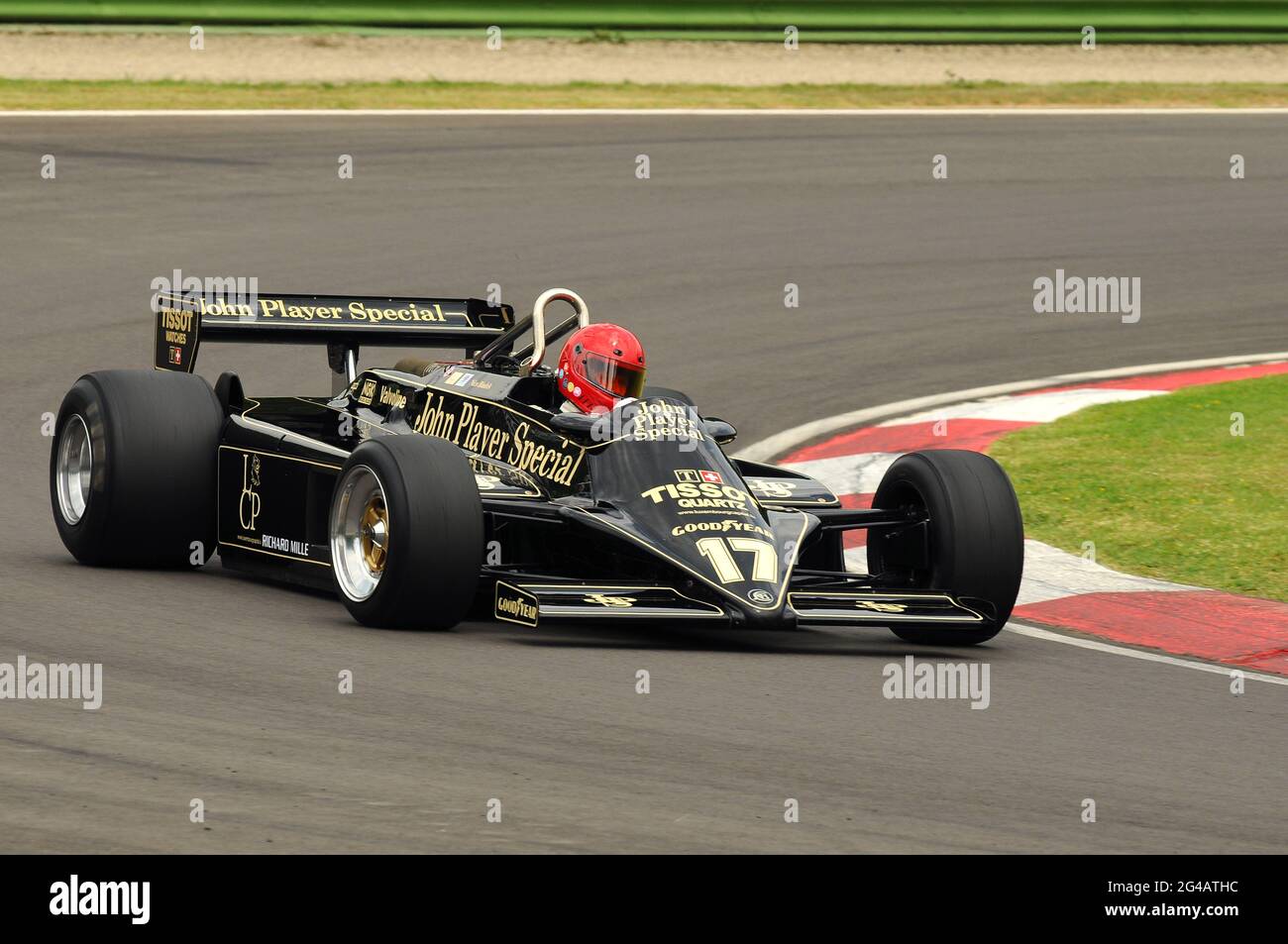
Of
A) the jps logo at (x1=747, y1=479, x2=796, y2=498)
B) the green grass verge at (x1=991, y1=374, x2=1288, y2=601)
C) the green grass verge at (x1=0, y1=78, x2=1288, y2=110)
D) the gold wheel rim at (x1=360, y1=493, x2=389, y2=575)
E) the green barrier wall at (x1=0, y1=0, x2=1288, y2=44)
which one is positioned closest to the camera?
the gold wheel rim at (x1=360, y1=493, x2=389, y2=575)

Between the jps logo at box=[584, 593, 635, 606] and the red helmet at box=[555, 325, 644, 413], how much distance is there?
1.35 metres

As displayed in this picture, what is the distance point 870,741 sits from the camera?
24.0 feet

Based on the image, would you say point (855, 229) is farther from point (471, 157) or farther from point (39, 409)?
point (39, 409)

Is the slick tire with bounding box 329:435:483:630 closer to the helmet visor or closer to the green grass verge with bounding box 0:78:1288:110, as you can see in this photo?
the helmet visor

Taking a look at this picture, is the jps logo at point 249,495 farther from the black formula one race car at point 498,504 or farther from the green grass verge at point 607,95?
the green grass verge at point 607,95

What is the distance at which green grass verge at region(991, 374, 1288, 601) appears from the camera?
1098 centimetres

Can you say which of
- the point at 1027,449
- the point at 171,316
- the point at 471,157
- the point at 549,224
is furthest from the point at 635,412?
the point at 471,157

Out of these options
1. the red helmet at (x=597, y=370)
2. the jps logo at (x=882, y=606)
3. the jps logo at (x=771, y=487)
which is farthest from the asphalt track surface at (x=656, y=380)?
the red helmet at (x=597, y=370)

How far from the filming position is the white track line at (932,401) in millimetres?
13656

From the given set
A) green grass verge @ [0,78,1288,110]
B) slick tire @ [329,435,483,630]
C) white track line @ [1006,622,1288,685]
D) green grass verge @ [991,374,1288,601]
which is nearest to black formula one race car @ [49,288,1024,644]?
slick tire @ [329,435,483,630]

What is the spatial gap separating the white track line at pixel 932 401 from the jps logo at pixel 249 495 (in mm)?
3817

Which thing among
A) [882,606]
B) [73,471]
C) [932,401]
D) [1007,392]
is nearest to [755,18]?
[1007,392]

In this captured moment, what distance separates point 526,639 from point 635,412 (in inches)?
44.9

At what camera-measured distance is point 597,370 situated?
9.80 meters
